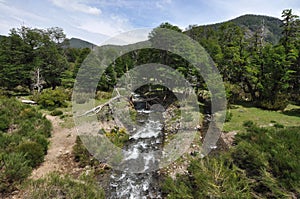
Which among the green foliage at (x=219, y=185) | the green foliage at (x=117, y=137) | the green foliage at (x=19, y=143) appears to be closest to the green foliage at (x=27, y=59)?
the green foliage at (x=19, y=143)

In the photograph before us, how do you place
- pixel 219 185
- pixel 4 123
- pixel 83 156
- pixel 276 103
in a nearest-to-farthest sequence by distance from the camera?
1. pixel 219 185
2. pixel 83 156
3. pixel 4 123
4. pixel 276 103

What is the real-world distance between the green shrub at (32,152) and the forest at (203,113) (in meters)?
0.04

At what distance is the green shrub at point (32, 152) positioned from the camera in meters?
7.25

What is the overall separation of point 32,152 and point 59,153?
1390mm

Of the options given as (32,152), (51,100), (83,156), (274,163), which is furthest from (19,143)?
(274,163)

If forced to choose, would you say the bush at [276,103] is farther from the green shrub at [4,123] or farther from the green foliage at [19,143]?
the green shrub at [4,123]

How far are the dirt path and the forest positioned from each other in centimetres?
35

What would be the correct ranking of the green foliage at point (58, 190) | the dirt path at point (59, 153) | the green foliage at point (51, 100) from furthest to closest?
the green foliage at point (51, 100), the dirt path at point (59, 153), the green foliage at point (58, 190)

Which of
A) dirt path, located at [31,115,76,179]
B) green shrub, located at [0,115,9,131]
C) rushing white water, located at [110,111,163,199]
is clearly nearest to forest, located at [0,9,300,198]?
green shrub, located at [0,115,9,131]

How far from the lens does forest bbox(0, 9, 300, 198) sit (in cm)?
454

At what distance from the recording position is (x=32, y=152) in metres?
7.45

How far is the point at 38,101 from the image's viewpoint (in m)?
16.5

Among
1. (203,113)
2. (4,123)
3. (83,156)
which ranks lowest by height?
(83,156)

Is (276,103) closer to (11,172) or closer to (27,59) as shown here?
(11,172)
